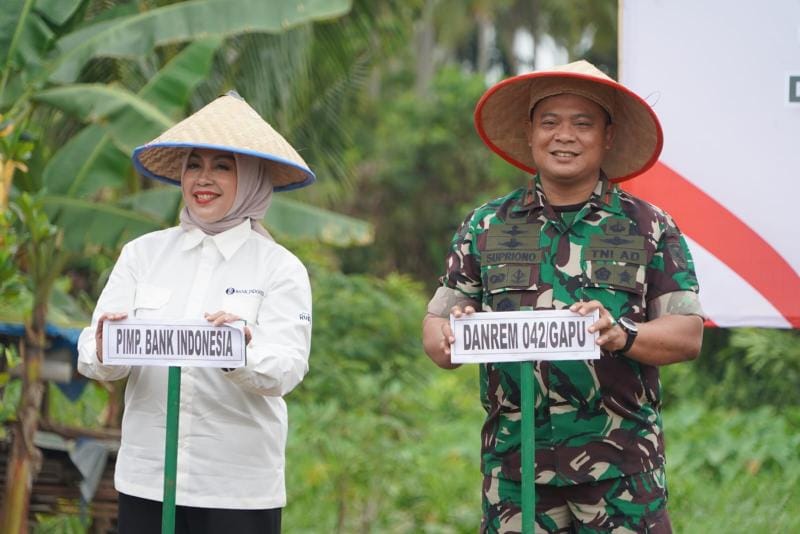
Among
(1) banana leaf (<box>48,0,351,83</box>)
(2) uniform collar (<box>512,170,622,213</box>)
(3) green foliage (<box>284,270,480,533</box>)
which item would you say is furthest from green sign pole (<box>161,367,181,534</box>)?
(1) banana leaf (<box>48,0,351,83</box>)

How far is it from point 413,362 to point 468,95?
11.3 metres

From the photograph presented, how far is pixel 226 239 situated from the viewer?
319cm

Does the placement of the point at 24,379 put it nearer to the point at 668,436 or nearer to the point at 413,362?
the point at 413,362

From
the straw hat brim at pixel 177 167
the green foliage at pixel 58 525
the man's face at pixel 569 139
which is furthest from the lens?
the green foliage at pixel 58 525

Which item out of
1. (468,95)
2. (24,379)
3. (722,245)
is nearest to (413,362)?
(24,379)

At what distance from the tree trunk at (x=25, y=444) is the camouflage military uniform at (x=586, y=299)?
269 centimetres

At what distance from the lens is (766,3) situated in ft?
12.8

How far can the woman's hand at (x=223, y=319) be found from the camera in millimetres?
2818

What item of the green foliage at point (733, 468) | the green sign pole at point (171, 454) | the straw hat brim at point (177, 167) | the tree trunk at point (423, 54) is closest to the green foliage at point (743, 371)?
the green foliage at point (733, 468)

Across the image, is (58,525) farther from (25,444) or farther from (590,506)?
(590,506)

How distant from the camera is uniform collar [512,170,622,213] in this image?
2979 millimetres

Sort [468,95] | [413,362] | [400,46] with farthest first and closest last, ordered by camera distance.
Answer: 1. [468,95]
2. [400,46]
3. [413,362]

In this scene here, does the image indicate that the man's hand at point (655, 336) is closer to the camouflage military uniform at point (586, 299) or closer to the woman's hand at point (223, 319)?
the camouflage military uniform at point (586, 299)

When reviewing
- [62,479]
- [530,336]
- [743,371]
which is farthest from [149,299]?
[743,371]
